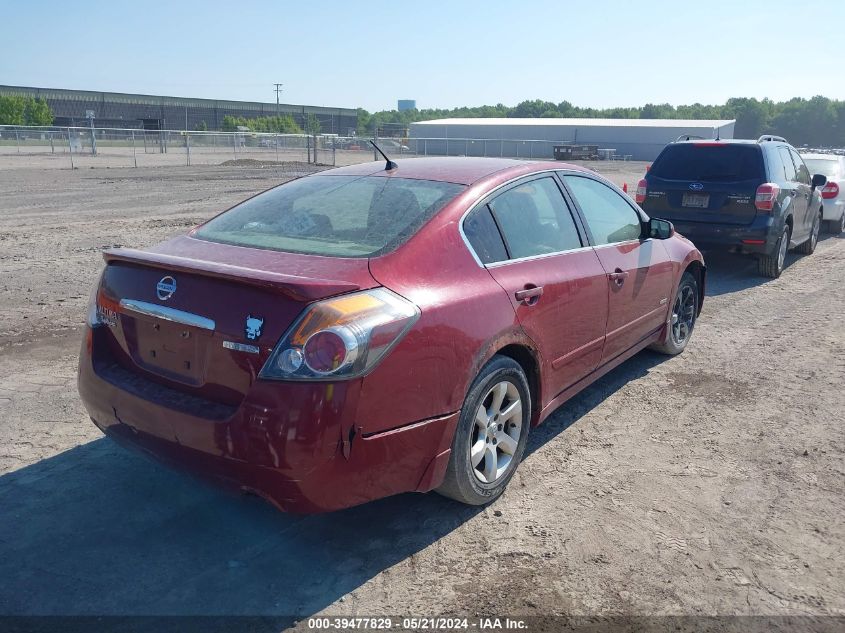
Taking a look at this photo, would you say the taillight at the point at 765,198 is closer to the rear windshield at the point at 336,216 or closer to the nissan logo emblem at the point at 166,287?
the rear windshield at the point at 336,216

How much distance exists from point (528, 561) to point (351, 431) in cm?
106

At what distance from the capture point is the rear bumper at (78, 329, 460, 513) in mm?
2771

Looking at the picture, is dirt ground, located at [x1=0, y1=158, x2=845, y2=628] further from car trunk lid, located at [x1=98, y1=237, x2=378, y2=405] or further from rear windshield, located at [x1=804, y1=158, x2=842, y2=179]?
rear windshield, located at [x1=804, y1=158, x2=842, y2=179]

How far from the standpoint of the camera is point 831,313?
25.9ft

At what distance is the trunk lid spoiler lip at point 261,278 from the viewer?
2.86 meters

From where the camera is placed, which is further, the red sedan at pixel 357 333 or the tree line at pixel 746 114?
the tree line at pixel 746 114

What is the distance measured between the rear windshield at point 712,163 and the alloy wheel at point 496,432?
6875mm

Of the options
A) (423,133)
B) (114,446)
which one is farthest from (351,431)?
(423,133)

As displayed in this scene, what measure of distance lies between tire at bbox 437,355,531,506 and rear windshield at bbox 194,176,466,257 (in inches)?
32.2

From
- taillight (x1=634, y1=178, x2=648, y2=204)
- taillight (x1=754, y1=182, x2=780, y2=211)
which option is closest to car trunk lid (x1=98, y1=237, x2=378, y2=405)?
taillight (x1=754, y1=182, x2=780, y2=211)

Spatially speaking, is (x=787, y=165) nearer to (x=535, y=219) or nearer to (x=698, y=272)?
(x=698, y=272)

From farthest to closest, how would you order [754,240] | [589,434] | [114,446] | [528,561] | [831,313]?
[754,240], [831,313], [589,434], [114,446], [528,561]

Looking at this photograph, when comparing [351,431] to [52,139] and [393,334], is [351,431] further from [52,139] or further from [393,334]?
[52,139]

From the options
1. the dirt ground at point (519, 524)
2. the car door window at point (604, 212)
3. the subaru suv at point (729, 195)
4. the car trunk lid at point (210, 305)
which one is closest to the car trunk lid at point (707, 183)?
the subaru suv at point (729, 195)
